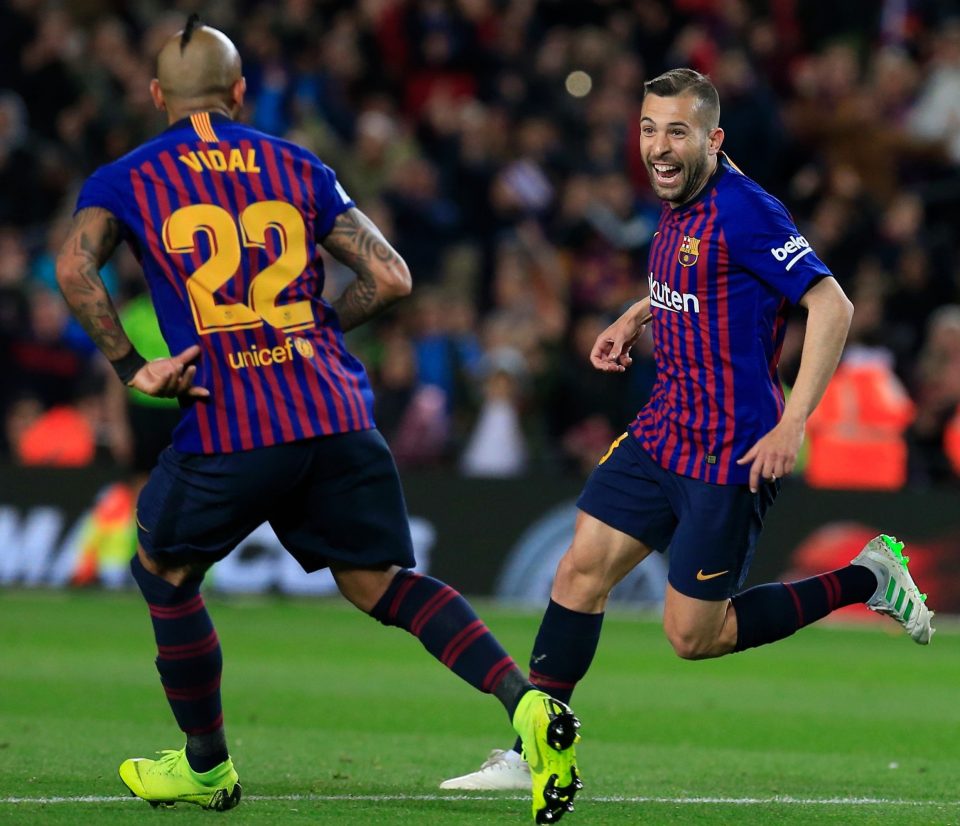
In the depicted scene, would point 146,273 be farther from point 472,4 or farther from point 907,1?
point 907,1

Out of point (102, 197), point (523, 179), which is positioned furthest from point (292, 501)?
point (523, 179)

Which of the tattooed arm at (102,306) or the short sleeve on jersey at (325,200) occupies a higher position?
the short sleeve on jersey at (325,200)

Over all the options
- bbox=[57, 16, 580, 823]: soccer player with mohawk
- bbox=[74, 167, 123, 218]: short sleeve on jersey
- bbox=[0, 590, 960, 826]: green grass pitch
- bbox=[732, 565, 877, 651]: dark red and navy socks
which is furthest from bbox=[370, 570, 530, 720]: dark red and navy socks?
bbox=[74, 167, 123, 218]: short sleeve on jersey

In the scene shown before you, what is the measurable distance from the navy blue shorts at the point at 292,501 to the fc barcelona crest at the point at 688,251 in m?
1.24

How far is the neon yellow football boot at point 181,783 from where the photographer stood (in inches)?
234

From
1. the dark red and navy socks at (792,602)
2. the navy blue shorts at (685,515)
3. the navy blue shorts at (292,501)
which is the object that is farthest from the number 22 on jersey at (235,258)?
the dark red and navy socks at (792,602)

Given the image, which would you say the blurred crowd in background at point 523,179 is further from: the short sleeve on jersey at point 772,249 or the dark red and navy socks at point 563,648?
the short sleeve on jersey at point 772,249

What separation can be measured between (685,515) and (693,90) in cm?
141

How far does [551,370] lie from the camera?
15297 mm

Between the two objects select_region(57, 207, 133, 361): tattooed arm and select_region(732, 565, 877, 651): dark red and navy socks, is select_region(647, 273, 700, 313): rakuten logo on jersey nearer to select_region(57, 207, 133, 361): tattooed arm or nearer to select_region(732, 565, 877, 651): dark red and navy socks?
select_region(732, 565, 877, 651): dark red and navy socks

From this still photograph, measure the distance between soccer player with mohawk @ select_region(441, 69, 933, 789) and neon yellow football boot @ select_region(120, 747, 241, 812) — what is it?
2.86ft

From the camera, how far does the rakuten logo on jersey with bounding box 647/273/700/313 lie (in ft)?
20.8

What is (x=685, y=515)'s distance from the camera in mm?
6410

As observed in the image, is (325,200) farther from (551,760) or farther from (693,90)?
(551,760)
